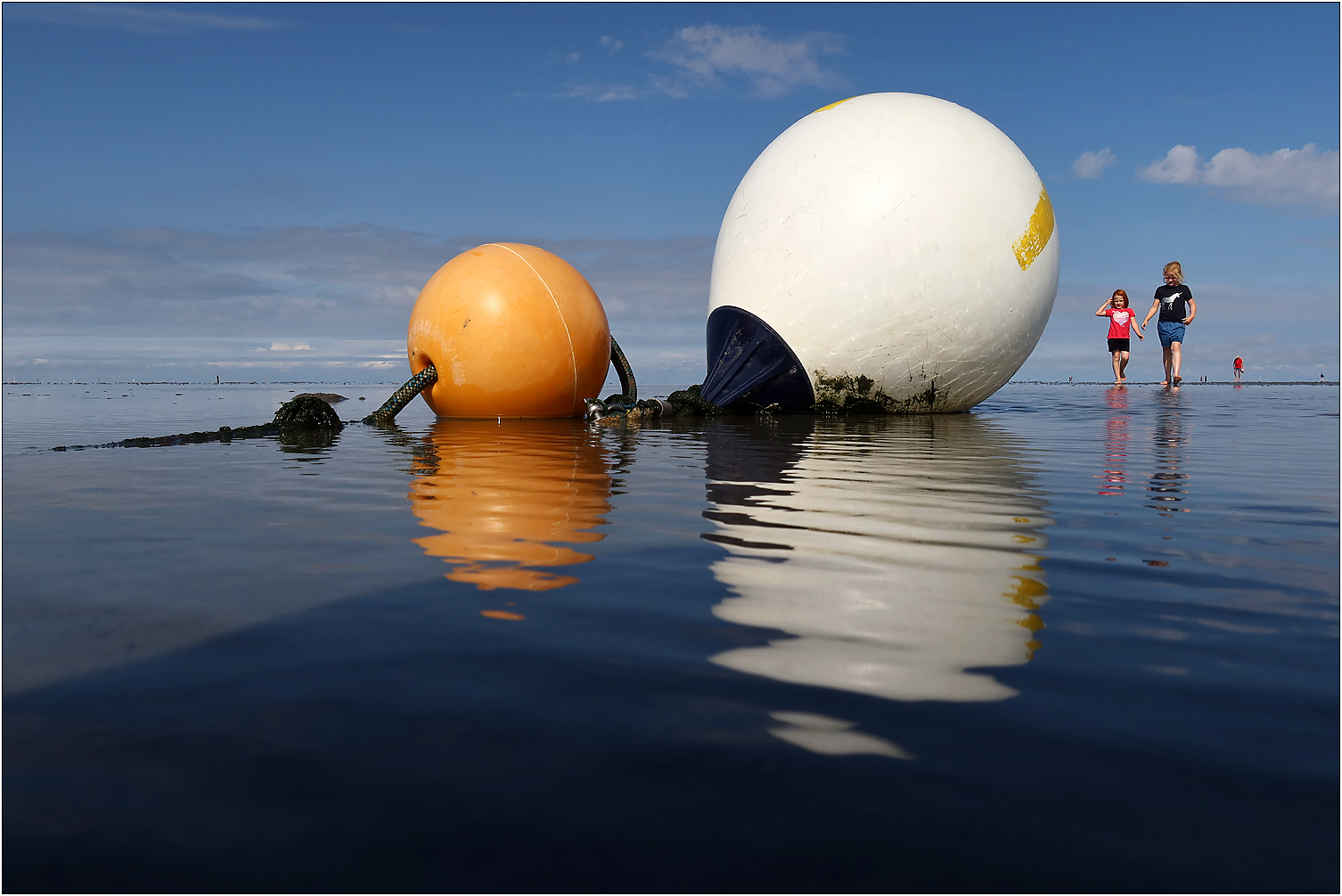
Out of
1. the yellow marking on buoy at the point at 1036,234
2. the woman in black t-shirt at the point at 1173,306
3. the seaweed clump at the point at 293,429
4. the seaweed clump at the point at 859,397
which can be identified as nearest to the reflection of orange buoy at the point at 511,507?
the seaweed clump at the point at 293,429

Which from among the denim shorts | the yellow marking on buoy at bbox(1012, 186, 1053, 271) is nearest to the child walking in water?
the denim shorts

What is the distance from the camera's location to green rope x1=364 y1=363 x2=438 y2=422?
11305mm

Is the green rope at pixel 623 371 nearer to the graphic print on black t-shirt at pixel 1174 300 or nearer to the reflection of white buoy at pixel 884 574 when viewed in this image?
the reflection of white buoy at pixel 884 574

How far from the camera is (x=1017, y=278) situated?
1066 centimetres

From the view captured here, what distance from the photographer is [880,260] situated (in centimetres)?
1003

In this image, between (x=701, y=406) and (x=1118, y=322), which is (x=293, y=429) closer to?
(x=701, y=406)

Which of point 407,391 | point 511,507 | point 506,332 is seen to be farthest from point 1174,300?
point 511,507

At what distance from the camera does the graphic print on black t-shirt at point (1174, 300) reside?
1620 centimetres

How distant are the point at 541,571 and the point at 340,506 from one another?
5.96 ft

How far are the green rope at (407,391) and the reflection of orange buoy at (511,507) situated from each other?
3.99 metres

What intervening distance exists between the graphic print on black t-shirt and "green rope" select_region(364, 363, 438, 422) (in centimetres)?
1379

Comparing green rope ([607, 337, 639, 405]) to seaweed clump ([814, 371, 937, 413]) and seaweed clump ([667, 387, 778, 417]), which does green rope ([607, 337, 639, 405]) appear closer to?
seaweed clump ([667, 387, 778, 417])

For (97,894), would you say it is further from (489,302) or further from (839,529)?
(489,302)

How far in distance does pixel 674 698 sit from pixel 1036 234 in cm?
1082
